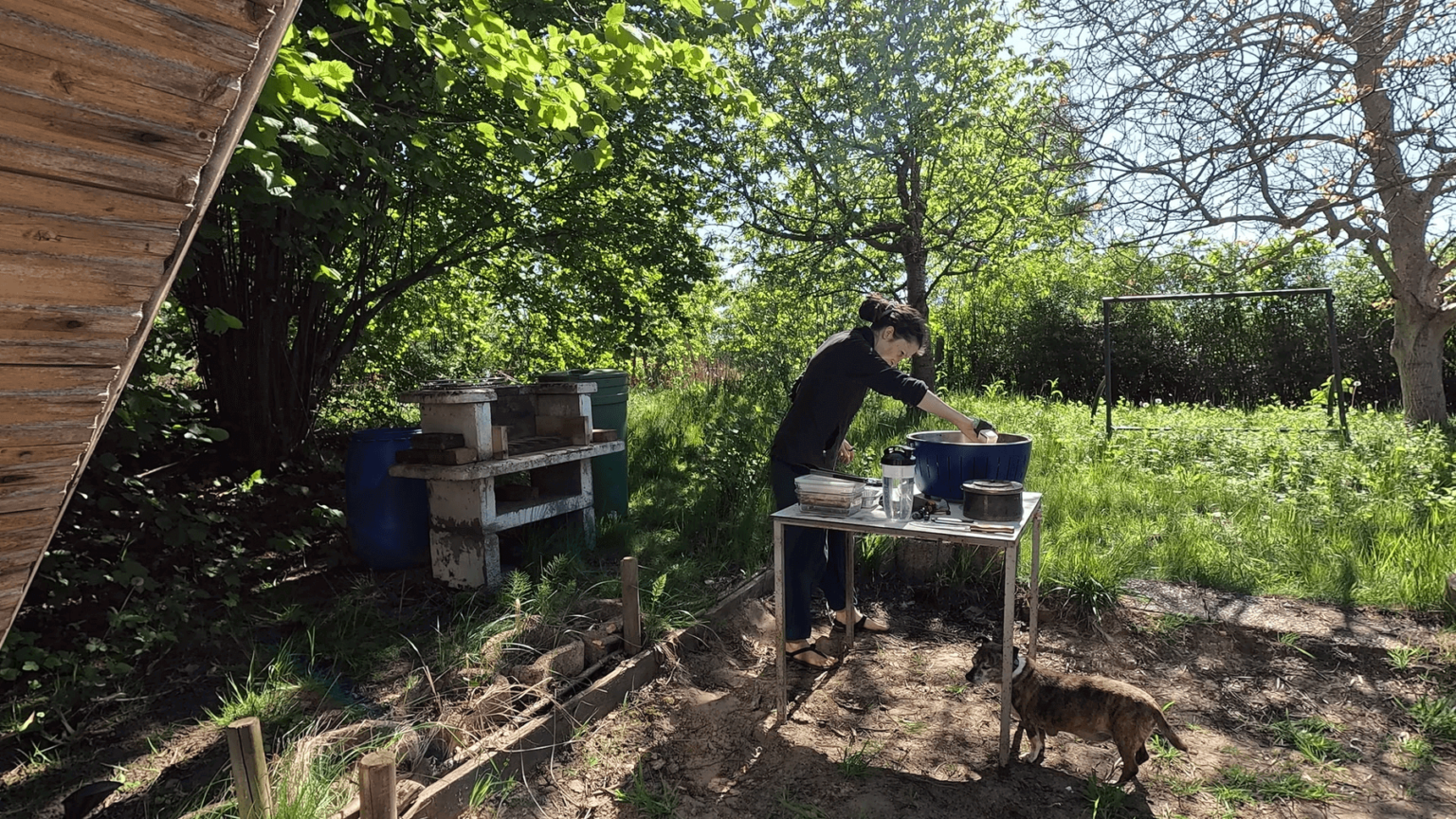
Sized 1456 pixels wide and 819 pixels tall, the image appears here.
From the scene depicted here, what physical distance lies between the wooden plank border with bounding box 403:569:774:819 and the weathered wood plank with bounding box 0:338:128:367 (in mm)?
1994

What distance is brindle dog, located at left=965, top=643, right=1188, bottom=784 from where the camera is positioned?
2.82 meters

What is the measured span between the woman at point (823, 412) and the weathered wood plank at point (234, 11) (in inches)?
115

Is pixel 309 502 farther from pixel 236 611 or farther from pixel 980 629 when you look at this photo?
pixel 980 629

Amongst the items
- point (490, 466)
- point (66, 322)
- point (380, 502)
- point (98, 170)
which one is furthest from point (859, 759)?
point (380, 502)

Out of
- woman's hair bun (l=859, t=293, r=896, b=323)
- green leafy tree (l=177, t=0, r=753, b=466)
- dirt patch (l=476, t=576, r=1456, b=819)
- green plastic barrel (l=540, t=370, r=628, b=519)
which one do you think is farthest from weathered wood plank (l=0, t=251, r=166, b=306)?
green plastic barrel (l=540, t=370, r=628, b=519)

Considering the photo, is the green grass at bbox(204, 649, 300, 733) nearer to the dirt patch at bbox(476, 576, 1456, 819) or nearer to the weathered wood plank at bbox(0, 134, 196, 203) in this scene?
the dirt patch at bbox(476, 576, 1456, 819)

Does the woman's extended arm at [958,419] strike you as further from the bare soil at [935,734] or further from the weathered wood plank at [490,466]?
the weathered wood plank at [490,466]

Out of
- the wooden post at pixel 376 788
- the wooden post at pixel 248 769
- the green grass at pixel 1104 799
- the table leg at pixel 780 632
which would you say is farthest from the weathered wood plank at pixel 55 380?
the green grass at pixel 1104 799

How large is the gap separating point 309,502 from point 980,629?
466 cm

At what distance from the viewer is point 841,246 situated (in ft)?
30.6

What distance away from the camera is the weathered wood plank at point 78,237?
87 centimetres

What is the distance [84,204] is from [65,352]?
22 centimetres

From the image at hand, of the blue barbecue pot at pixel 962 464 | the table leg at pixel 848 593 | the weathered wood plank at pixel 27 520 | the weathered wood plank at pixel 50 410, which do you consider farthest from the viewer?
the table leg at pixel 848 593

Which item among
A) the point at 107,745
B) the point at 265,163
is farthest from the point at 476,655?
the point at 265,163
